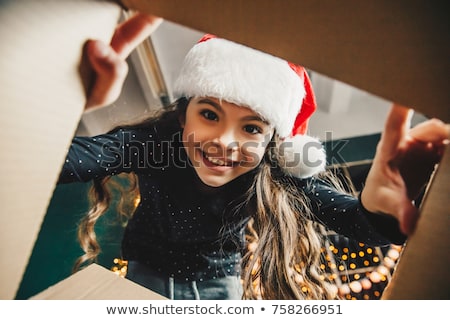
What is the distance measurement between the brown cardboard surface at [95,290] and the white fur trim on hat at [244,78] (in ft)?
1.06

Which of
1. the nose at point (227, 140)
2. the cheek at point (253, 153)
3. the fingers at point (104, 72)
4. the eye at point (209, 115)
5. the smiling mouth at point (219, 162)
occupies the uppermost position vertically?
the fingers at point (104, 72)

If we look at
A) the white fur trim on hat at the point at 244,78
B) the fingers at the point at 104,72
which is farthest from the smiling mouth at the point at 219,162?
the fingers at the point at 104,72

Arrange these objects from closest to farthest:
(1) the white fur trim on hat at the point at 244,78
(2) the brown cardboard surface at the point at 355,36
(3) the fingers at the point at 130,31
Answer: (2) the brown cardboard surface at the point at 355,36, (3) the fingers at the point at 130,31, (1) the white fur trim on hat at the point at 244,78

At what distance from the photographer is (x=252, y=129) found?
582 millimetres

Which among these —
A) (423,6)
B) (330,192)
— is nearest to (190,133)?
(330,192)

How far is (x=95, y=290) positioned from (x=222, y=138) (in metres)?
0.30

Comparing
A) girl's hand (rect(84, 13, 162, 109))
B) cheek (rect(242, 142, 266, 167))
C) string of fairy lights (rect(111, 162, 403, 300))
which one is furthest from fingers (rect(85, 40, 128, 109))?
string of fairy lights (rect(111, 162, 403, 300))

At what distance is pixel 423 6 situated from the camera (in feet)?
0.93

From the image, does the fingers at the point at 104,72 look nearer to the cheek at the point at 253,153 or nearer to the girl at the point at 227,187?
the girl at the point at 227,187

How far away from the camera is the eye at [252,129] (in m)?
0.58

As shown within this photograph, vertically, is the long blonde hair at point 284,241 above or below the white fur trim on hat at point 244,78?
below

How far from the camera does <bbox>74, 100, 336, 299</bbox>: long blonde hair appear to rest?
621 millimetres

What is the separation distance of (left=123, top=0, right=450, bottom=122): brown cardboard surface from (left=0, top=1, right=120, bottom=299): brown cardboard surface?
8cm

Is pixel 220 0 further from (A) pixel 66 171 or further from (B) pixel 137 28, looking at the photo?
(A) pixel 66 171
